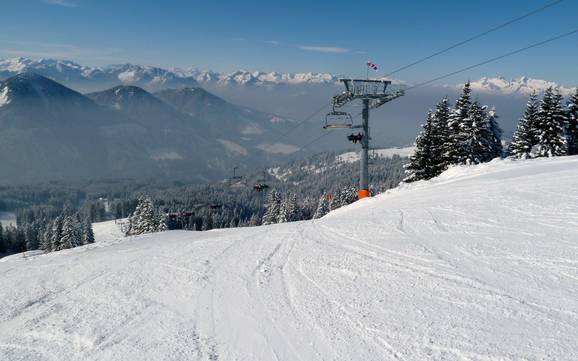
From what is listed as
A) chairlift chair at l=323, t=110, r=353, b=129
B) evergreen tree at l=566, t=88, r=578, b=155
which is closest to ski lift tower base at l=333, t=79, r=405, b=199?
chairlift chair at l=323, t=110, r=353, b=129

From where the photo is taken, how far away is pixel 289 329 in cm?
712

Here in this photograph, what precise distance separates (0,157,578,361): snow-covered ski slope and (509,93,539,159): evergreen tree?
32.6m

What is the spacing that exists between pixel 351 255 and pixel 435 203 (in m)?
7.71

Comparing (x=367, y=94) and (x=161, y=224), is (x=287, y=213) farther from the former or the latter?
(x=367, y=94)

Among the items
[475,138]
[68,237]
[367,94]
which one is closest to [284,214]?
[68,237]

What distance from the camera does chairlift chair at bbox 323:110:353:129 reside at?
95.0ft

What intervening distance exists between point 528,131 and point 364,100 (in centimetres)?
2545

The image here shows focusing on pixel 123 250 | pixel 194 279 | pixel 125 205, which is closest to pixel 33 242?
pixel 125 205

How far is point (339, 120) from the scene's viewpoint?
29.8m

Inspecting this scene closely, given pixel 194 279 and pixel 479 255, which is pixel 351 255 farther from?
pixel 194 279

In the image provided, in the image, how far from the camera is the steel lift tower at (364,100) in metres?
28.7

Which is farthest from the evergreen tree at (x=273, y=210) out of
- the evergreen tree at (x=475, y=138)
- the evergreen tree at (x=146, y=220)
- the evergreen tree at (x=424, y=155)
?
the evergreen tree at (x=475, y=138)

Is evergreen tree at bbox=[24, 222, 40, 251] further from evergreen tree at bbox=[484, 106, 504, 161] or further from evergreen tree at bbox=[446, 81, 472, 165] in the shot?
evergreen tree at bbox=[484, 106, 504, 161]

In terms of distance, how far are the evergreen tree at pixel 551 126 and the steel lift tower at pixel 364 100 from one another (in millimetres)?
22411
